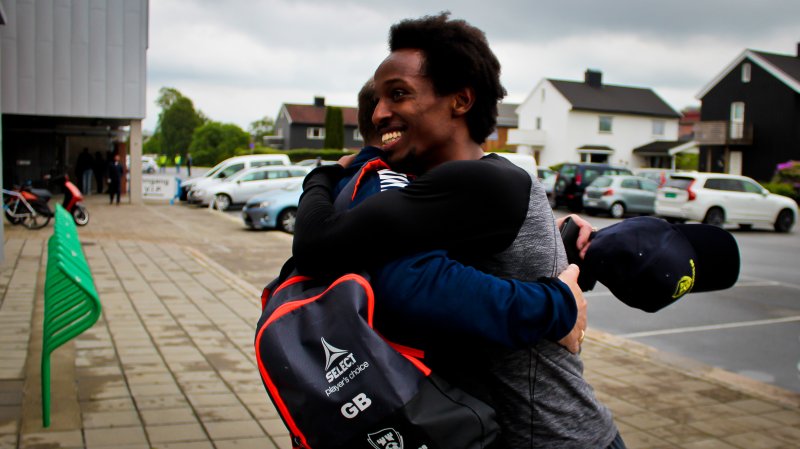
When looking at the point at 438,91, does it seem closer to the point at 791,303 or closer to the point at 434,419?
the point at 434,419

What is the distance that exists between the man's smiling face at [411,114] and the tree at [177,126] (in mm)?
111694

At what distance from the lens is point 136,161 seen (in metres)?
27.0

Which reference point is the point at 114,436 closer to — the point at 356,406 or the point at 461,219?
the point at 356,406

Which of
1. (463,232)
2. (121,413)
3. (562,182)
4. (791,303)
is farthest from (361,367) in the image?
(562,182)

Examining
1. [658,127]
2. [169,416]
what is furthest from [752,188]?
[658,127]

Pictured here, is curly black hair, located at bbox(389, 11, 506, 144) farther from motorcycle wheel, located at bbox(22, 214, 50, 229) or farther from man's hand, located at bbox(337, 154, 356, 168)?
motorcycle wheel, located at bbox(22, 214, 50, 229)

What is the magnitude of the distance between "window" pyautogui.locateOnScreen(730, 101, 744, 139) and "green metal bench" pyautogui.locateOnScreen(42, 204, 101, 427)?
4721cm

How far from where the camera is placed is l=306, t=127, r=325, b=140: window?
285ft

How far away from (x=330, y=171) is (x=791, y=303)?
1053 cm

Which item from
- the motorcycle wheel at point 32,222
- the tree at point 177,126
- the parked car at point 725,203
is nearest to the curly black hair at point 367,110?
the motorcycle wheel at point 32,222

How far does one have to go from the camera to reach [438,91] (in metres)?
1.78

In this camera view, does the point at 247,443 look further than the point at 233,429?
No

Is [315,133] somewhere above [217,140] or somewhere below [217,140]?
above

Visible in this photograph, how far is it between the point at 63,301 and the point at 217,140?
316ft
